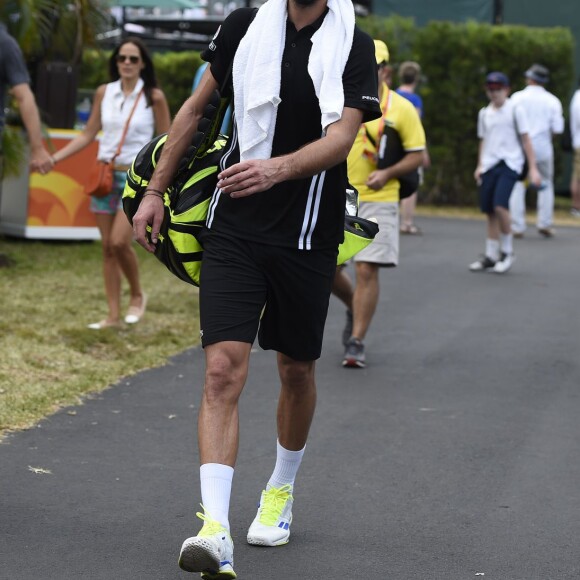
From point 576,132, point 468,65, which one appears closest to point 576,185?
point 576,132

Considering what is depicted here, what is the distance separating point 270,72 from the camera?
13.5ft

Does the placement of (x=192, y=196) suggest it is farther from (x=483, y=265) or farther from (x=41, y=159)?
(x=483, y=265)

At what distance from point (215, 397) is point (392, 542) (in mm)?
999

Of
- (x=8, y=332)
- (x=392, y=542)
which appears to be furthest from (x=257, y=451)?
(x=8, y=332)

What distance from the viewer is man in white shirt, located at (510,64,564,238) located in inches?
662

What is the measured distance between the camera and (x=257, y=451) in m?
5.93

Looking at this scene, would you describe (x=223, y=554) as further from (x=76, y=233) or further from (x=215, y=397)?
(x=76, y=233)

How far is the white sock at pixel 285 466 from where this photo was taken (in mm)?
4613

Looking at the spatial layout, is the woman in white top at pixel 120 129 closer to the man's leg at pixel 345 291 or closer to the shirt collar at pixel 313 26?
the man's leg at pixel 345 291

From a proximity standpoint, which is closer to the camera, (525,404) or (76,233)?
(525,404)

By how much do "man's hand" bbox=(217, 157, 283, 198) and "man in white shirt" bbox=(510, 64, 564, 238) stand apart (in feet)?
43.1

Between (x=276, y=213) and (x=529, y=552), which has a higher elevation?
(x=276, y=213)

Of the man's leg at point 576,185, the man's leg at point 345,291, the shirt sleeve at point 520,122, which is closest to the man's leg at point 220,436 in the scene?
the man's leg at point 345,291

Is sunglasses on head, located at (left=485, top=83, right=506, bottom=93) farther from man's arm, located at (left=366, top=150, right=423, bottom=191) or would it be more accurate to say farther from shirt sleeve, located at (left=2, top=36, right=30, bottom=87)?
shirt sleeve, located at (left=2, top=36, right=30, bottom=87)
